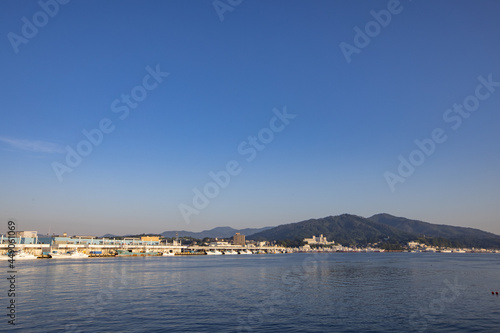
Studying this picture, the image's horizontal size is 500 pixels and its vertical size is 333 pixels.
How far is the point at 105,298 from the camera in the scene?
1443 inches

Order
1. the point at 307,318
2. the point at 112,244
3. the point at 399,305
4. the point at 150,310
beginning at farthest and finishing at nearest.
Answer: the point at 112,244, the point at 399,305, the point at 150,310, the point at 307,318

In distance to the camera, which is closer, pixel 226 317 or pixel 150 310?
pixel 226 317

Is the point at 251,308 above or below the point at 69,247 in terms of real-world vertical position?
above

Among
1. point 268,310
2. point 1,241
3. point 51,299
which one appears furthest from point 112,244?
point 268,310

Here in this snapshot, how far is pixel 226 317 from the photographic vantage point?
27984 mm

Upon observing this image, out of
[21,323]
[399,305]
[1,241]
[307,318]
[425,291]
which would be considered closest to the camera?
[21,323]

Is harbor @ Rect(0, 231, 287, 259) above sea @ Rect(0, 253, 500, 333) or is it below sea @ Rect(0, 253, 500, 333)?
below

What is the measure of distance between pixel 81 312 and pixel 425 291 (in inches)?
1593

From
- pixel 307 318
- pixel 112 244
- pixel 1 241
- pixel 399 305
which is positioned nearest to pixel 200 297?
pixel 307 318

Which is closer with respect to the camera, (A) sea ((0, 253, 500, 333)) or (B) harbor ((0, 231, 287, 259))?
(A) sea ((0, 253, 500, 333))

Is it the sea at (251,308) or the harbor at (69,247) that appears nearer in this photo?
the sea at (251,308)

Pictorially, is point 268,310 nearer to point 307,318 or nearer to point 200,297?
point 307,318

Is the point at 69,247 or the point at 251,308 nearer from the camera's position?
the point at 251,308

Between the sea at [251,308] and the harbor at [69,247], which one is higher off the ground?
the sea at [251,308]
